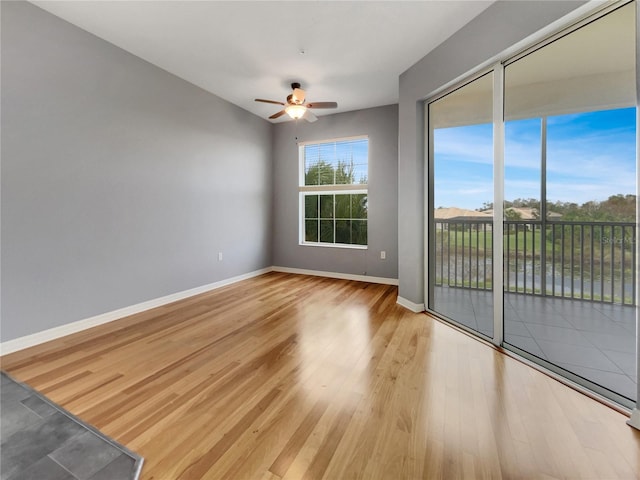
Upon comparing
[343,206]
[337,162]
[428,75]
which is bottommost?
[343,206]

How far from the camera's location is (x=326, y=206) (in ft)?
16.9

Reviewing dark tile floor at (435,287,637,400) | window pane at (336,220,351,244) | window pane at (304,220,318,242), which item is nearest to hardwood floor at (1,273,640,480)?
dark tile floor at (435,287,637,400)

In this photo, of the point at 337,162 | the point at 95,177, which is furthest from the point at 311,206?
the point at 95,177

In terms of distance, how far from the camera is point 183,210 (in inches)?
147

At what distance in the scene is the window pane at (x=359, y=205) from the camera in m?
4.79

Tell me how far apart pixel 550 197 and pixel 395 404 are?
2.14m

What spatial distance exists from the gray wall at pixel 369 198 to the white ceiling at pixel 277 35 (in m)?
0.87

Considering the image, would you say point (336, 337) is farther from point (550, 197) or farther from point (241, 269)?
point (241, 269)

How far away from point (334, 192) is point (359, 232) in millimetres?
879

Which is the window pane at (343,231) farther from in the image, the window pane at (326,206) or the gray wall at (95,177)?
the gray wall at (95,177)

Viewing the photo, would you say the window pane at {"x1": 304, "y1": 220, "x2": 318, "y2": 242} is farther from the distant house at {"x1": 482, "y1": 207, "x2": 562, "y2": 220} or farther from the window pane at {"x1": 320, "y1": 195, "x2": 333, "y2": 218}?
the distant house at {"x1": 482, "y1": 207, "x2": 562, "y2": 220}

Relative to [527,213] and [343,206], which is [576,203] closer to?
[527,213]

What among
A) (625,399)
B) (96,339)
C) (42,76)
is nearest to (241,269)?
(96,339)

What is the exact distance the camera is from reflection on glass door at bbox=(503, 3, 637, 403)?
6.05 ft
